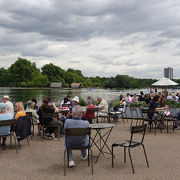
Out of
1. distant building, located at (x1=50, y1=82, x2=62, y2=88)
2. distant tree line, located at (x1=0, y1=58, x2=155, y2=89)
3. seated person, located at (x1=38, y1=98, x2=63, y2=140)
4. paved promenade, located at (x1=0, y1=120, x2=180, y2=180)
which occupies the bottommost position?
paved promenade, located at (x1=0, y1=120, x2=180, y2=180)

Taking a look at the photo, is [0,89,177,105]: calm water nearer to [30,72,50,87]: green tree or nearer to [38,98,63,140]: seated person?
[38,98,63,140]: seated person

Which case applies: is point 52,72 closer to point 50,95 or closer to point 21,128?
point 50,95

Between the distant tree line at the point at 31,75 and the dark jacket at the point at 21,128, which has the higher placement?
the distant tree line at the point at 31,75

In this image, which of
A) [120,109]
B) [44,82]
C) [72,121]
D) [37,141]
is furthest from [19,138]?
[44,82]

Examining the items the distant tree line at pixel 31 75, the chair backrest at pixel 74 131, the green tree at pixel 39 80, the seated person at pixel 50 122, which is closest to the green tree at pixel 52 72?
the distant tree line at pixel 31 75

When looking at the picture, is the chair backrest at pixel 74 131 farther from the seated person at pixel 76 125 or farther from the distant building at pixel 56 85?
the distant building at pixel 56 85

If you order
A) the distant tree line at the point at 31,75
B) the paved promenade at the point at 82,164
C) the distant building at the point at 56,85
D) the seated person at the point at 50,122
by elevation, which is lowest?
the paved promenade at the point at 82,164

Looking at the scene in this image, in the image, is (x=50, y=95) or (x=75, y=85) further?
(x=75, y=85)

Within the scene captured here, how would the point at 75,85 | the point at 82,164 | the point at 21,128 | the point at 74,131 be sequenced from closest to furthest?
the point at 74,131
the point at 82,164
the point at 21,128
the point at 75,85

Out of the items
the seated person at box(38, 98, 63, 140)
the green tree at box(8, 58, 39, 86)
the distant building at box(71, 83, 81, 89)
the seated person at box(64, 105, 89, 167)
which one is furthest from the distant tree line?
the seated person at box(64, 105, 89, 167)

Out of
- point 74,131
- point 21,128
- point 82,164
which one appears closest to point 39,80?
point 21,128

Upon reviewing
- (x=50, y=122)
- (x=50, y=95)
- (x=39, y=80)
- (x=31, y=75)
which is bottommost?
(x=50, y=95)

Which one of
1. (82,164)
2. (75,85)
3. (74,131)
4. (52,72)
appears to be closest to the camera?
(74,131)

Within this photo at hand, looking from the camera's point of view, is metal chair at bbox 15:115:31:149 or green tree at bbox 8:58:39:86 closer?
metal chair at bbox 15:115:31:149
